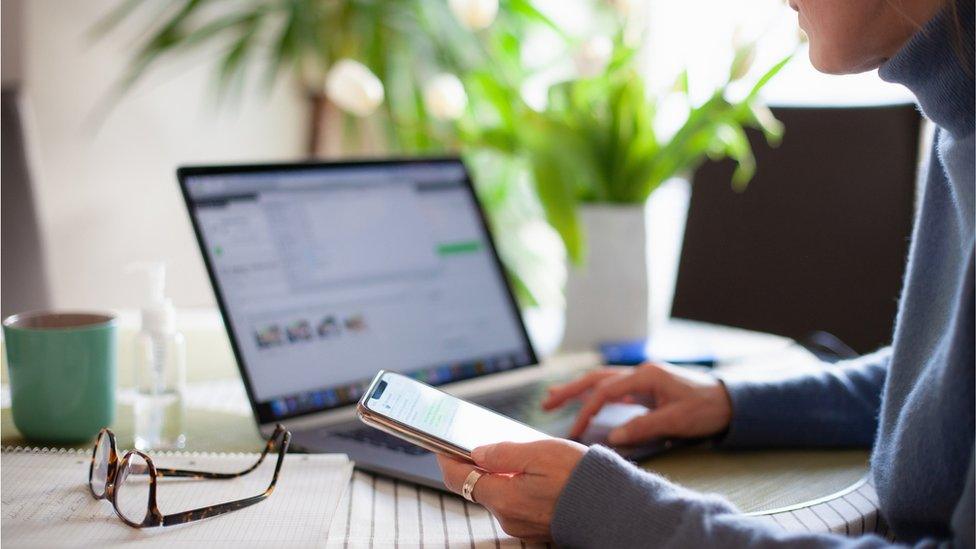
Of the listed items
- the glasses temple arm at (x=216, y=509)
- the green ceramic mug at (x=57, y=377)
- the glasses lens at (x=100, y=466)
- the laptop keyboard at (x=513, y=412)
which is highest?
the green ceramic mug at (x=57, y=377)

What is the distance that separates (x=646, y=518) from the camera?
24.3 inches

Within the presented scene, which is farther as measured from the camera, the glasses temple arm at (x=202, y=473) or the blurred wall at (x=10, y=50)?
the blurred wall at (x=10, y=50)

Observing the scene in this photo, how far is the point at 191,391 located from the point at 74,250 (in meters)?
1.41

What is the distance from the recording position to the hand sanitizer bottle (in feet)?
2.83

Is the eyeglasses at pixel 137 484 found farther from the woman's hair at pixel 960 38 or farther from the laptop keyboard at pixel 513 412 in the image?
the woman's hair at pixel 960 38

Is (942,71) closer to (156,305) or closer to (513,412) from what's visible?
(513,412)

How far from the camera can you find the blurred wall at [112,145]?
7.04 feet

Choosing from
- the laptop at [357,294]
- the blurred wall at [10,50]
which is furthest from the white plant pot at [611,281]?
the blurred wall at [10,50]

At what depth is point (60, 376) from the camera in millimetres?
815

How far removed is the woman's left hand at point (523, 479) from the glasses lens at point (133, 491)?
0.71 ft

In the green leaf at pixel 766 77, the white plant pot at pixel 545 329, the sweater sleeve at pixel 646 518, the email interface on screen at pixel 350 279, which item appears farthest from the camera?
the white plant pot at pixel 545 329

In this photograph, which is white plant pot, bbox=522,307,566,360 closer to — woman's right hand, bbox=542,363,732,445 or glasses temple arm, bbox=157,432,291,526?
woman's right hand, bbox=542,363,732,445

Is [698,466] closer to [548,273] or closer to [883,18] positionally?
[883,18]

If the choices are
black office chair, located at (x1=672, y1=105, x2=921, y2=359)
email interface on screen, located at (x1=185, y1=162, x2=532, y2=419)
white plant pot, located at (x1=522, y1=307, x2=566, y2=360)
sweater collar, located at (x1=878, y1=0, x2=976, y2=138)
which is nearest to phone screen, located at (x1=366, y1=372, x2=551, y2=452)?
email interface on screen, located at (x1=185, y1=162, x2=532, y2=419)
